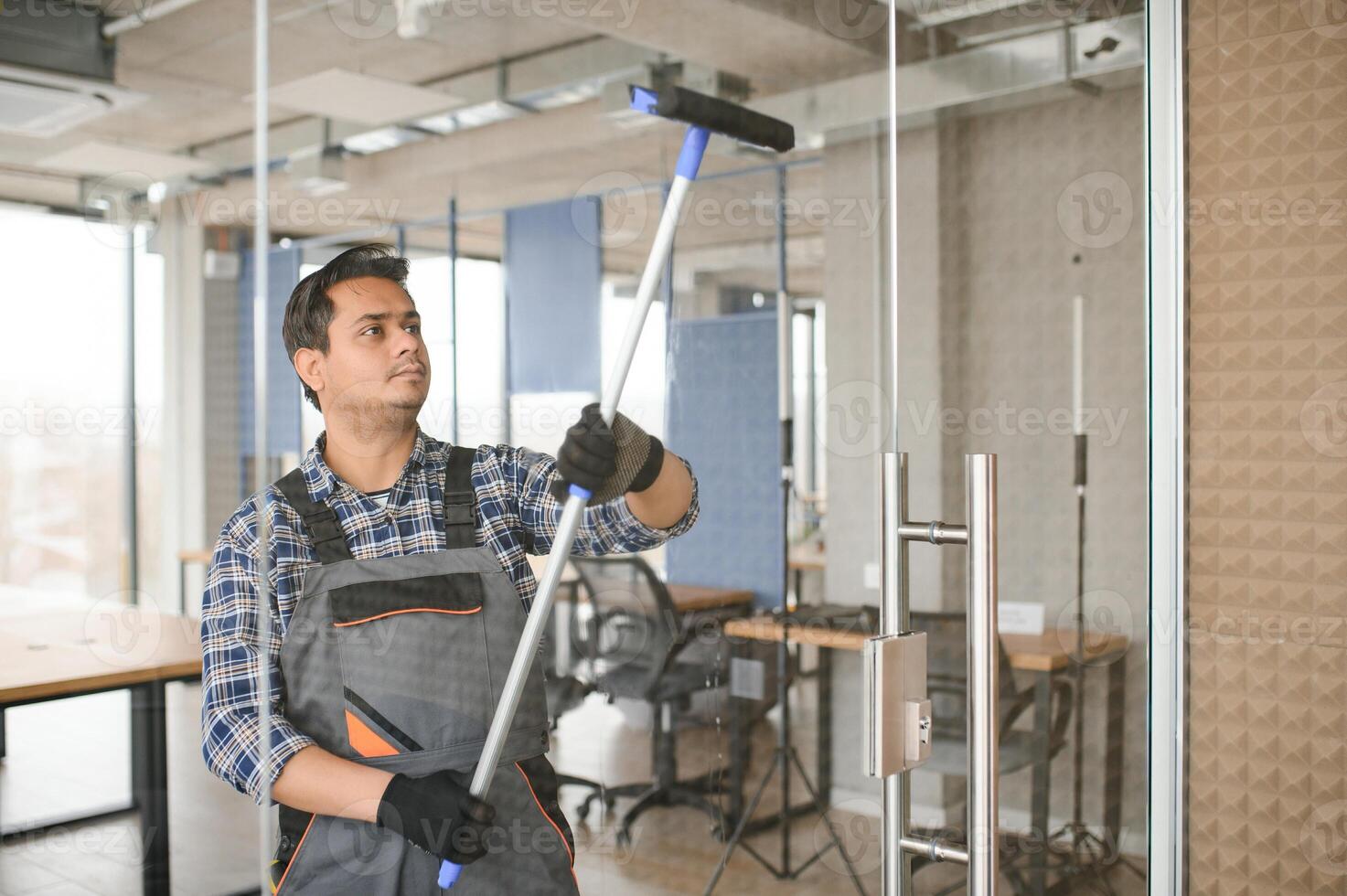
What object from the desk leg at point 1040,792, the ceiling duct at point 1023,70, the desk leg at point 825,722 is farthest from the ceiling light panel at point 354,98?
the desk leg at point 1040,792

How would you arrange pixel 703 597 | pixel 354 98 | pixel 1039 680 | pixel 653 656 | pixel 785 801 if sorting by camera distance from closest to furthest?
pixel 354 98 → pixel 653 656 → pixel 703 597 → pixel 785 801 → pixel 1039 680

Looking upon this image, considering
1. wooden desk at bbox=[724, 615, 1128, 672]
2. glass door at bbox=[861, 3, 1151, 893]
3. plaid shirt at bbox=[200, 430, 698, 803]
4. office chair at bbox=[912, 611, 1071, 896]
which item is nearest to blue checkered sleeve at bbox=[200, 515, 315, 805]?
plaid shirt at bbox=[200, 430, 698, 803]

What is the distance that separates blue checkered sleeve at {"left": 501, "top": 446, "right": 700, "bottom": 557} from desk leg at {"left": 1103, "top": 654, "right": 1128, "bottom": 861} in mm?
1189

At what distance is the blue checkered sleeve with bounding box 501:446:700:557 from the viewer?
1.25 m

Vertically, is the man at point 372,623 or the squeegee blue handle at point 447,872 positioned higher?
the man at point 372,623

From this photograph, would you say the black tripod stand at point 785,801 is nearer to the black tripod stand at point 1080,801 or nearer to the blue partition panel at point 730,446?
the blue partition panel at point 730,446

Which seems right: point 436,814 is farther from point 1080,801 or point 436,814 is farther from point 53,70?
point 1080,801

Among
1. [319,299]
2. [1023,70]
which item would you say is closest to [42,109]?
[319,299]

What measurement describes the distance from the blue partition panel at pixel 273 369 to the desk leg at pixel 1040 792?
1.75 metres

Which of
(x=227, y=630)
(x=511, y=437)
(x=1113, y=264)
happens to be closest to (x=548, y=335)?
(x=511, y=437)

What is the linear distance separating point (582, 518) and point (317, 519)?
1.00 feet

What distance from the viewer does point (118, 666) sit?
3.35 ft

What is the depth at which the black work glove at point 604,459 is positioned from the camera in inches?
42.8

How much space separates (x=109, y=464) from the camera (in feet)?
3.26
